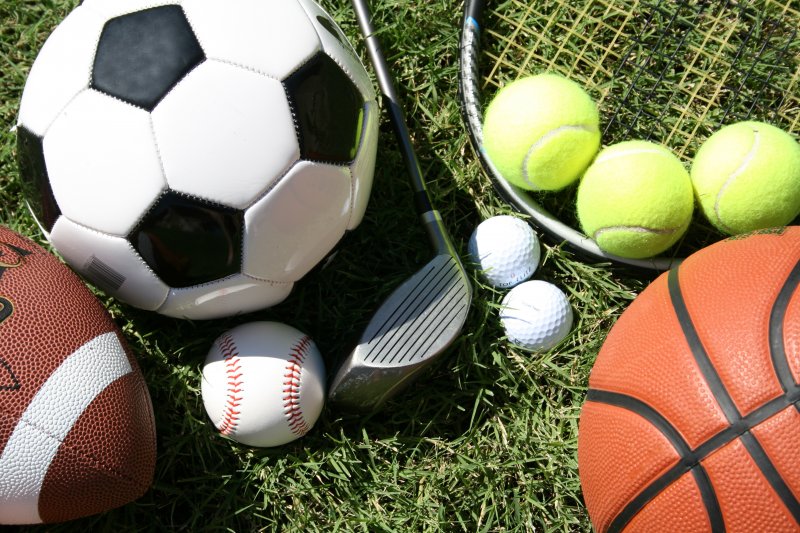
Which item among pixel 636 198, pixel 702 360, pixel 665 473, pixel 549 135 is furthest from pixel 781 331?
pixel 549 135

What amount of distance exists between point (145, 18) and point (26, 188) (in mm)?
751

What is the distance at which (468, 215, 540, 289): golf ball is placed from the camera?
9.13 ft

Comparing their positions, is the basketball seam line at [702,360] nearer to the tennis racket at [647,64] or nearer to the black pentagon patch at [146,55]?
the tennis racket at [647,64]

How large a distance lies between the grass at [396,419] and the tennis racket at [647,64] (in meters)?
0.28

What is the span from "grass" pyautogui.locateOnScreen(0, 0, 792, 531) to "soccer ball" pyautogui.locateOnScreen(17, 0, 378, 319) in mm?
619

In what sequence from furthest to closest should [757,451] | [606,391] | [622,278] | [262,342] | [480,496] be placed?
1. [622,278]
2. [480,496]
3. [262,342]
4. [606,391]
5. [757,451]

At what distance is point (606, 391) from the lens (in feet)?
7.45

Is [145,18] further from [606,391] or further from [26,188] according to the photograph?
[606,391]

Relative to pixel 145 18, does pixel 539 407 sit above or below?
below

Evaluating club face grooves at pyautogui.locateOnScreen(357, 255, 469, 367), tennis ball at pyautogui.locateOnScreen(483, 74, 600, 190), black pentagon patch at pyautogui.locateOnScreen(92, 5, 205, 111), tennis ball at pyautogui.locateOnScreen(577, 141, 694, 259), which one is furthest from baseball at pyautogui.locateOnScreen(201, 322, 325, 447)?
tennis ball at pyautogui.locateOnScreen(577, 141, 694, 259)

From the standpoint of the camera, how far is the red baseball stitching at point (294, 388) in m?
2.52

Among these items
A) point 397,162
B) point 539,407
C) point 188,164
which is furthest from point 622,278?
point 188,164

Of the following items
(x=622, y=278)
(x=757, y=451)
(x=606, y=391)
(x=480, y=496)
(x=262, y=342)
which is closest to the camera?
(x=757, y=451)

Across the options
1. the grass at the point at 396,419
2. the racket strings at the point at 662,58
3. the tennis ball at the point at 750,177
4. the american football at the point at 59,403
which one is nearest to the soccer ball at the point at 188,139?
the american football at the point at 59,403
